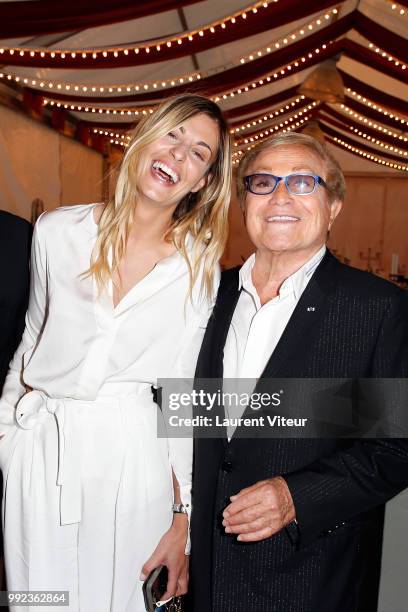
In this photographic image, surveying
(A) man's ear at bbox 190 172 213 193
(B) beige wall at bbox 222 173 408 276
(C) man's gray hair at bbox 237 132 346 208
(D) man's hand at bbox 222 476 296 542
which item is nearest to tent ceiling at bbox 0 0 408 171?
(A) man's ear at bbox 190 172 213 193

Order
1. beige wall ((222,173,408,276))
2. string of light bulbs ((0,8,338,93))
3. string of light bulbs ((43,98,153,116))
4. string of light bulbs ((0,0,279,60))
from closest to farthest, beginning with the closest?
string of light bulbs ((0,0,279,60))
string of light bulbs ((0,8,338,93))
string of light bulbs ((43,98,153,116))
beige wall ((222,173,408,276))

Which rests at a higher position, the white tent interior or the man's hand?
the white tent interior

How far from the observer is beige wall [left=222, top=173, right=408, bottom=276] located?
45.9ft

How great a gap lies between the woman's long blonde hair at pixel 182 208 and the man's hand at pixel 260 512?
643 mm

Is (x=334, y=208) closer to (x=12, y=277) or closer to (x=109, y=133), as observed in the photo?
(x=12, y=277)

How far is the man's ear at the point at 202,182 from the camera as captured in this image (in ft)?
6.04

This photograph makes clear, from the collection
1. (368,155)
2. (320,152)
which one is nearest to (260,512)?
(320,152)

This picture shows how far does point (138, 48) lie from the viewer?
4875mm

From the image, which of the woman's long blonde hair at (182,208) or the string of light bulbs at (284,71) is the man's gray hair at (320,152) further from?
the string of light bulbs at (284,71)

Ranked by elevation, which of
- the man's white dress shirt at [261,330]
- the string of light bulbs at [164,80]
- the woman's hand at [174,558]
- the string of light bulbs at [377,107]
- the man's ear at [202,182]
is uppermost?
the string of light bulbs at [377,107]

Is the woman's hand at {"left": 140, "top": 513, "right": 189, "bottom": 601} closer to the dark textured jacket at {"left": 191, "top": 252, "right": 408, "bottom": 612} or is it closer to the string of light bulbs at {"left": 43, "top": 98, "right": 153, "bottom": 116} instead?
the dark textured jacket at {"left": 191, "top": 252, "right": 408, "bottom": 612}

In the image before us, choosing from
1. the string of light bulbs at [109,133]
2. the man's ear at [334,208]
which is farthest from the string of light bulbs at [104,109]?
the man's ear at [334,208]

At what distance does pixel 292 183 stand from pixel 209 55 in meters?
6.44

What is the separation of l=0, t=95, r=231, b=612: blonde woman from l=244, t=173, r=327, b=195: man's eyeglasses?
21cm
